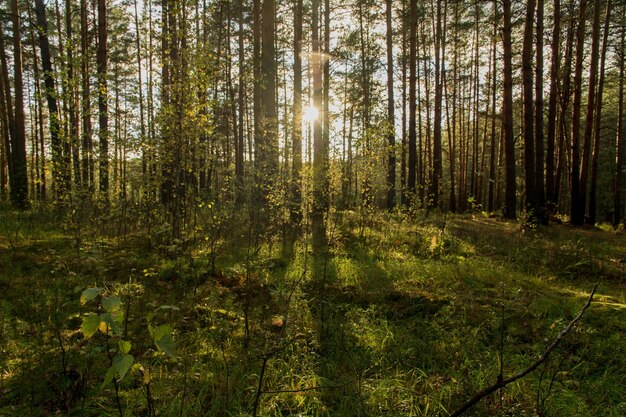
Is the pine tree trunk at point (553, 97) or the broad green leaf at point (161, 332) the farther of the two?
the pine tree trunk at point (553, 97)

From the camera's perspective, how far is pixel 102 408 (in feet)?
8.70

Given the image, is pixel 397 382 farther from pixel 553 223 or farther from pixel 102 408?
pixel 553 223

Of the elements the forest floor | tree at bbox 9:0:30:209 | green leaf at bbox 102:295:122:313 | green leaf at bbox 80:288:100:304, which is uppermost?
tree at bbox 9:0:30:209

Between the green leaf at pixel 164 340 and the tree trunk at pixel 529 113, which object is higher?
the tree trunk at pixel 529 113

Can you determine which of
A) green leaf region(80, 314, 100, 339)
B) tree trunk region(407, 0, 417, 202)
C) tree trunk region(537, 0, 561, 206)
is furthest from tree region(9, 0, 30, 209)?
tree trunk region(537, 0, 561, 206)

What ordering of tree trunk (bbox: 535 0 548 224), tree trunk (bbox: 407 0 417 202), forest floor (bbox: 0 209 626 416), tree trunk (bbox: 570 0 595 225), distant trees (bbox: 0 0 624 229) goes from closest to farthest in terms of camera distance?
forest floor (bbox: 0 209 626 416), distant trees (bbox: 0 0 624 229), tree trunk (bbox: 535 0 548 224), tree trunk (bbox: 570 0 595 225), tree trunk (bbox: 407 0 417 202)

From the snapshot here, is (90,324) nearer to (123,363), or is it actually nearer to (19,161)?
(123,363)

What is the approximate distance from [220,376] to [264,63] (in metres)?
8.64

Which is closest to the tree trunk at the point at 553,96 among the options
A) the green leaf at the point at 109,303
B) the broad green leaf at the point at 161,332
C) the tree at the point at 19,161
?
the broad green leaf at the point at 161,332

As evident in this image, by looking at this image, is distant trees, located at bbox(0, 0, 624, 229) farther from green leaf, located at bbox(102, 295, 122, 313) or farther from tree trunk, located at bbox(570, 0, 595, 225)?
green leaf, located at bbox(102, 295, 122, 313)

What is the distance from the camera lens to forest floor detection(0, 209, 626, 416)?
9.09 feet

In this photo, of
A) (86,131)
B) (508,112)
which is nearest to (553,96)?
(508,112)

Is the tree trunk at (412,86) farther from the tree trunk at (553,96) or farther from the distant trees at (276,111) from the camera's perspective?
the tree trunk at (553,96)

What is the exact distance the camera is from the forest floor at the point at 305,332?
9.09 feet
